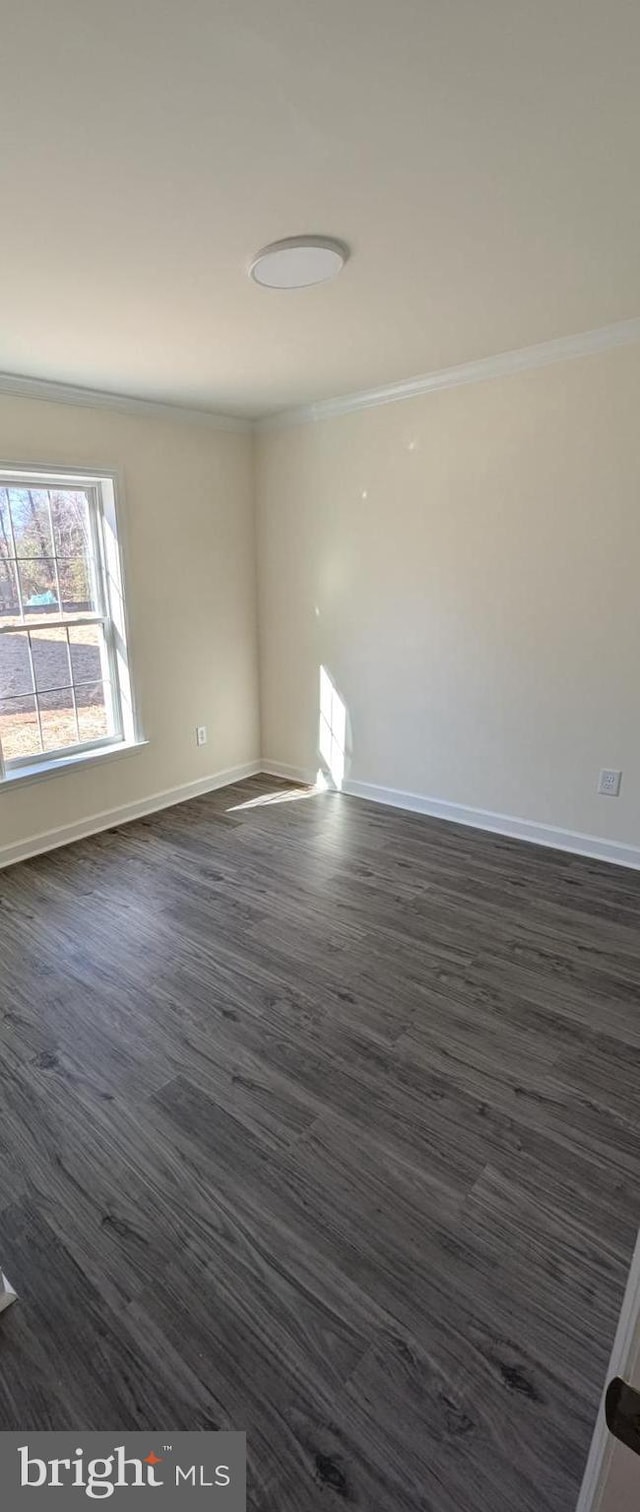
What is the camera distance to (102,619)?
12.4ft

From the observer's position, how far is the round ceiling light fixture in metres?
1.90

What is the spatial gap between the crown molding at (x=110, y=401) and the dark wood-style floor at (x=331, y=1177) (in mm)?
2457

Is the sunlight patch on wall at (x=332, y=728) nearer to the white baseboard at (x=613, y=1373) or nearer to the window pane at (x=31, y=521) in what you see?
the window pane at (x=31, y=521)

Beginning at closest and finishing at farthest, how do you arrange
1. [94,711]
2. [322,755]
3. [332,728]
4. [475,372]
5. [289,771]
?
[475,372]
[94,711]
[332,728]
[322,755]
[289,771]

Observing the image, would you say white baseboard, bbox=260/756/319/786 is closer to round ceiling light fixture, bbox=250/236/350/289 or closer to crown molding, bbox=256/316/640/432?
crown molding, bbox=256/316/640/432

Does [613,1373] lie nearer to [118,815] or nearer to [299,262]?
[299,262]

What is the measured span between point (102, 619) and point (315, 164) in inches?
103

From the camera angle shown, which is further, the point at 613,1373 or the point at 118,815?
the point at 118,815

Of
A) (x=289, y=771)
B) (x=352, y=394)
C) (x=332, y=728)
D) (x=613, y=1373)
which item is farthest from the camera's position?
(x=289, y=771)

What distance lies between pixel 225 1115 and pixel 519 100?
2.50m

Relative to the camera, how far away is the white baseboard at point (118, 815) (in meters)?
3.53

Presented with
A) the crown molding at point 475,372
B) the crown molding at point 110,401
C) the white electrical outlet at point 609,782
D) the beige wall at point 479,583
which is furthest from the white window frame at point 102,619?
the white electrical outlet at point 609,782

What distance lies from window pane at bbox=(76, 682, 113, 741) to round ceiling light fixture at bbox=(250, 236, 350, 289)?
233 centimetres

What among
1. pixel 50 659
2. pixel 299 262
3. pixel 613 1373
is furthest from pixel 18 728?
pixel 613 1373
